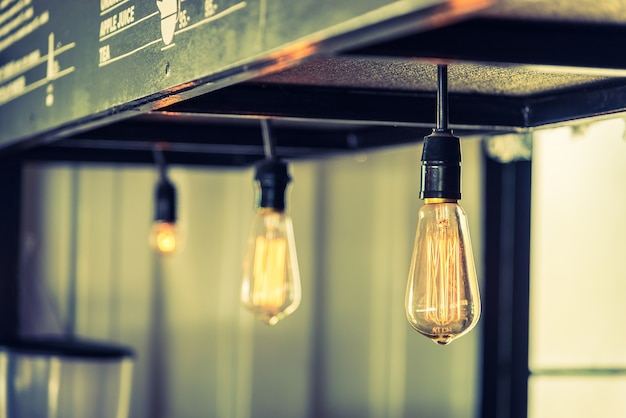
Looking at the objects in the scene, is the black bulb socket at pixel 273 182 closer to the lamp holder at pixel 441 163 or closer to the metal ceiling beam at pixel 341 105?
the metal ceiling beam at pixel 341 105

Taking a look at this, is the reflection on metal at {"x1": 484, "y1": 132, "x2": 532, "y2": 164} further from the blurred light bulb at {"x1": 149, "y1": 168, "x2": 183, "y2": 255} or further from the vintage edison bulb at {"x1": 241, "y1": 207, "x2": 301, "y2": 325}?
the vintage edison bulb at {"x1": 241, "y1": 207, "x2": 301, "y2": 325}

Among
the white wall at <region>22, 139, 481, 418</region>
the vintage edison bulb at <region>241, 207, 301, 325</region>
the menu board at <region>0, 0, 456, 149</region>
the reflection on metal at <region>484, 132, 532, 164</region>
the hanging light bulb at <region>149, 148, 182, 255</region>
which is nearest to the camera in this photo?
the menu board at <region>0, 0, 456, 149</region>

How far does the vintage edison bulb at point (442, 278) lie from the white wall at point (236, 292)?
244 cm

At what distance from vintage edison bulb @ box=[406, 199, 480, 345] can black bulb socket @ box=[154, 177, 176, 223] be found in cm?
135

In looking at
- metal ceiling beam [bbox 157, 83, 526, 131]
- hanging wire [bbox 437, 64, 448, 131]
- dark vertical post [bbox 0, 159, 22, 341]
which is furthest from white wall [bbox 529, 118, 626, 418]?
hanging wire [bbox 437, 64, 448, 131]

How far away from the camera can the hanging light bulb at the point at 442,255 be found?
977 mm

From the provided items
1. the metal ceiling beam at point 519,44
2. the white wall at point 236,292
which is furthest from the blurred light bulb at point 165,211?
the metal ceiling beam at point 519,44

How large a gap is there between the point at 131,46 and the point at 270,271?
40 centimetres

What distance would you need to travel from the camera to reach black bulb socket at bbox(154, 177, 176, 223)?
2.31m

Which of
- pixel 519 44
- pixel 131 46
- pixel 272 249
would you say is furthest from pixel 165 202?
pixel 519 44

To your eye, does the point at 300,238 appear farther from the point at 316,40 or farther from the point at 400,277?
the point at 316,40

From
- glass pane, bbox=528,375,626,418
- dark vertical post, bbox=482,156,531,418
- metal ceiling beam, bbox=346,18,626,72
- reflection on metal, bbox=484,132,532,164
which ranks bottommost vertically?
glass pane, bbox=528,375,626,418

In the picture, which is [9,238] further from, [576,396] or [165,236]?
[576,396]

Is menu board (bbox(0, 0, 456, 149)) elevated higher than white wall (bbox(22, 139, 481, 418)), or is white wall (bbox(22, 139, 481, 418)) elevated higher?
menu board (bbox(0, 0, 456, 149))
